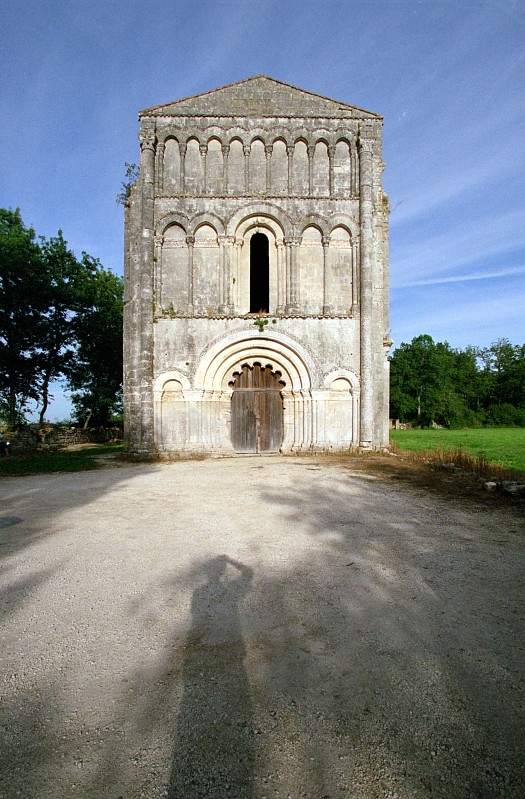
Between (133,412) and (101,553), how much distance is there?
10466 mm

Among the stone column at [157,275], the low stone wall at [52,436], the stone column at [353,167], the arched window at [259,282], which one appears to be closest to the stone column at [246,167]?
the arched window at [259,282]

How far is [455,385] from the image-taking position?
6131 centimetres

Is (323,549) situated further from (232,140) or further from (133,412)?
(232,140)

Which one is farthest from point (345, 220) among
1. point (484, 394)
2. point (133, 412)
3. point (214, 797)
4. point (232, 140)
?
point (484, 394)

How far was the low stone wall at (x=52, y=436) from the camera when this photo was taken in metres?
18.3

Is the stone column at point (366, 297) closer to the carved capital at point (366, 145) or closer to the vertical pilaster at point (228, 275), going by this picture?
the carved capital at point (366, 145)

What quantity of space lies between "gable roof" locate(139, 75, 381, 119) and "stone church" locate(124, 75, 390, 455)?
0.05m

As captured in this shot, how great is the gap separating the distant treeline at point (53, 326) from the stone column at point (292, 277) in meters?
16.6

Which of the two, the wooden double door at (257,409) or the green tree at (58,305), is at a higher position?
the green tree at (58,305)

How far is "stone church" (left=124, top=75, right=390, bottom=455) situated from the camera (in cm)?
1489

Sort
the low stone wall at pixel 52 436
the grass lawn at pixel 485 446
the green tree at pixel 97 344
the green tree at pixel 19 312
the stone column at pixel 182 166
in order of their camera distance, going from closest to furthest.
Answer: the grass lawn at pixel 485 446 → the stone column at pixel 182 166 → the low stone wall at pixel 52 436 → the green tree at pixel 19 312 → the green tree at pixel 97 344

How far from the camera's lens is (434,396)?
5609cm

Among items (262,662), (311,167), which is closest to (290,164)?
(311,167)

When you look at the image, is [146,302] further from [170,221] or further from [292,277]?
[292,277]
